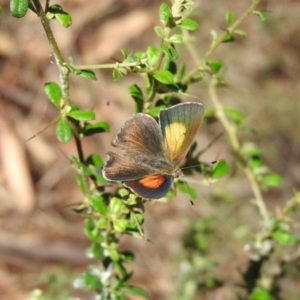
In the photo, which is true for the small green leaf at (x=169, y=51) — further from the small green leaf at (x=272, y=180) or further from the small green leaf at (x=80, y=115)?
the small green leaf at (x=272, y=180)

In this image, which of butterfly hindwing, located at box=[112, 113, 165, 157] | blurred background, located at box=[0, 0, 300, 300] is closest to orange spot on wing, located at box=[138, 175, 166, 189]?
butterfly hindwing, located at box=[112, 113, 165, 157]

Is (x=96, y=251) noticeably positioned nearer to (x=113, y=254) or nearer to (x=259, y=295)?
(x=113, y=254)

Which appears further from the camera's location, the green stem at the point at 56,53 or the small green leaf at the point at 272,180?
the small green leaf at the point at 272,180

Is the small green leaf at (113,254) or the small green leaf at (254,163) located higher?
the small green leaf at (254,163)

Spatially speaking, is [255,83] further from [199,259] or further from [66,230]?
[199,259]

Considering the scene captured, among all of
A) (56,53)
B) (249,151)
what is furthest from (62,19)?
(249,151)

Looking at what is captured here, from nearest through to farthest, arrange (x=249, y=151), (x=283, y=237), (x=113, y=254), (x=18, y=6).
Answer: (x=18, y=6) < (x=113, y=254) < (x=283, y=237) < (x=249, y=151)

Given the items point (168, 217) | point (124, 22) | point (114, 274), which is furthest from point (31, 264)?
point (124, 22)

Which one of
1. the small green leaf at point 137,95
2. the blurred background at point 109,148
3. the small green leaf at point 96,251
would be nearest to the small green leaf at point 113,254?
the small green leaf at point 96,251
